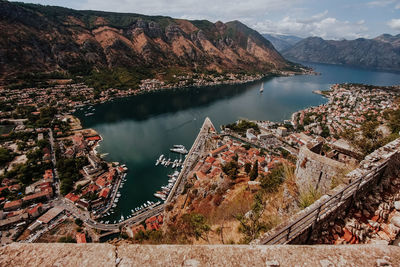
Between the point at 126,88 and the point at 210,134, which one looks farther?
the point at 126,88

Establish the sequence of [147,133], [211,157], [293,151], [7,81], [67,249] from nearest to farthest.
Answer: [67,249] < [211,157] < [293,151] < [147,133] < [7,81]

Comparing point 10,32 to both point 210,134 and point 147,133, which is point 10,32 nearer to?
point 147,133

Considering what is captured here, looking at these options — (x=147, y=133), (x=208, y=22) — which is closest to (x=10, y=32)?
(x=147, y=133)

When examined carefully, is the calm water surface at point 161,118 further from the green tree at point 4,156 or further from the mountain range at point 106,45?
the mountain range at point 106,45

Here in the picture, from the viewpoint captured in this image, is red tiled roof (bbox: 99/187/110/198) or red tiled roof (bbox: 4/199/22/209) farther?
red tiled roof (bbox: 99/187/110/198)

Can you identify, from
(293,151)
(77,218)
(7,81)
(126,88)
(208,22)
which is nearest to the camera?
(77,218)

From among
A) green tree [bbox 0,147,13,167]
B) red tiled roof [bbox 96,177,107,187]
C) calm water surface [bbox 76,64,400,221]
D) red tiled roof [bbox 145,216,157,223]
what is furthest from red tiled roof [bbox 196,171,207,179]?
green tree [bbox 0,147,13,167]

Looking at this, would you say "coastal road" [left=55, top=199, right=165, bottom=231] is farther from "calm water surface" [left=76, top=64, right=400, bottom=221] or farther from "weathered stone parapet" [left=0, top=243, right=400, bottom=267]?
"weathered stone parapet" [left=0, top=243, right=400, bottom=267]
